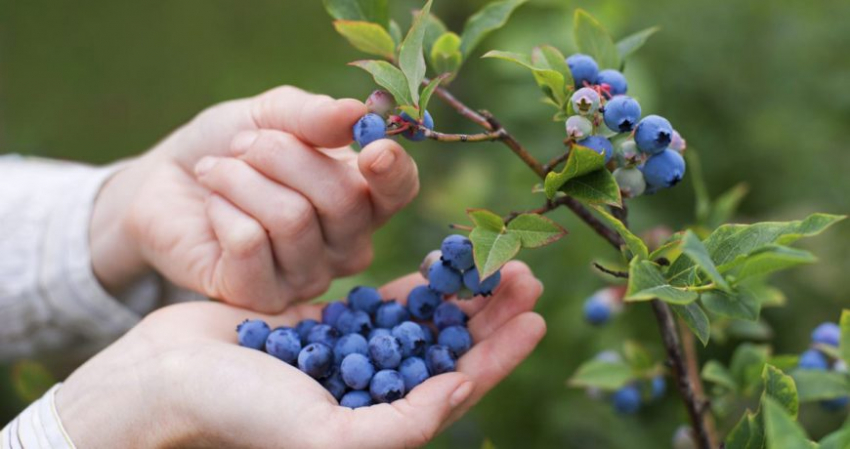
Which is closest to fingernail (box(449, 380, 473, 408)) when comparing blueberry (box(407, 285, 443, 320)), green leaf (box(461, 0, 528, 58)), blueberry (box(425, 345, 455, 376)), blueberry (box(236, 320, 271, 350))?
blueberry (box(425, 345, 455, 376))

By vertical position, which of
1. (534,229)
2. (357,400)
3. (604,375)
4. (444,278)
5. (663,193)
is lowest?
(663,193)

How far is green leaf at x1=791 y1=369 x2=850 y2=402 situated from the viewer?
103 cm

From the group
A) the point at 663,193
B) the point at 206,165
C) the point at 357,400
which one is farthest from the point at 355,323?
the point at 663,193

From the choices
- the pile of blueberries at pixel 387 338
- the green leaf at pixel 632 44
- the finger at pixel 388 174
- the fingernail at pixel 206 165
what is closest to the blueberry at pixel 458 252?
the pile of blueberries at pixel 387 338

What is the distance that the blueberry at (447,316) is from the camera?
3.67 feet

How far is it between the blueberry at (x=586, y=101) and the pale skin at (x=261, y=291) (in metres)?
0.23

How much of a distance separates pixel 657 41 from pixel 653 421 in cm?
113

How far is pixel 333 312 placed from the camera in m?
1.18

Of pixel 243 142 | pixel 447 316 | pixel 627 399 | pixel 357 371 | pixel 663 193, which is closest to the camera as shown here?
pixel 357 371

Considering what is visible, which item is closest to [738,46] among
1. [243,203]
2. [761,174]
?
[761,174]

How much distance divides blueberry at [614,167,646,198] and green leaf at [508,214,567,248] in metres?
0.10

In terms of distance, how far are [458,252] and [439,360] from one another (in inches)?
5.8

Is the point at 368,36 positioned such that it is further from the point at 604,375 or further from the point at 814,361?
the point at 814,361

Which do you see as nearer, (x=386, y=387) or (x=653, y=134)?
(x=653, y=134)
